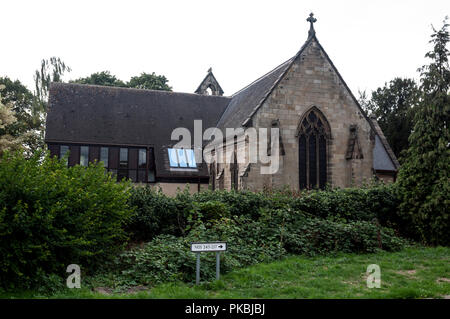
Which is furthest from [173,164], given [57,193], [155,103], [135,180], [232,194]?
[57,193]

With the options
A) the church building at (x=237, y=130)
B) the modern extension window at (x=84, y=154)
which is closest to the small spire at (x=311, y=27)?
the church building at (x=237, y=130)

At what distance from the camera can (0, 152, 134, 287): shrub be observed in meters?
7.39

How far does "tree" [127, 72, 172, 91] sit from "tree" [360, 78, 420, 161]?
24729 millimetres

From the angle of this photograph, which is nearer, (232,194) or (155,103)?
(232,194)

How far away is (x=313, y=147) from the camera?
2072 centimetres

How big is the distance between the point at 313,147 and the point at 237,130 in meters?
3.97

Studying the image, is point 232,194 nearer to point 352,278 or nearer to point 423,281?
point 352,278

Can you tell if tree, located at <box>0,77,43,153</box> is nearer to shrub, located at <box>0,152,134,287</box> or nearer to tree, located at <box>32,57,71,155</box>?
tree, located at <box>32,57,71,155</box>

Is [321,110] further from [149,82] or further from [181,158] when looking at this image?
[149,82]

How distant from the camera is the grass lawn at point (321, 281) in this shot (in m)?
7.02

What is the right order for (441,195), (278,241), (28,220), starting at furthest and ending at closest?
(441,195)
(278,241)
(28,220)

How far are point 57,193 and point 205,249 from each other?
3183 mm

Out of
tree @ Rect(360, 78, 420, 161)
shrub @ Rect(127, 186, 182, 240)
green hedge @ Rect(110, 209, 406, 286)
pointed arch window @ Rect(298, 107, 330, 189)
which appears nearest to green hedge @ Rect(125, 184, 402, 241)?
shrub @ Rect(127, 186, 182, 240)

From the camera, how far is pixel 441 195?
12320 mm
